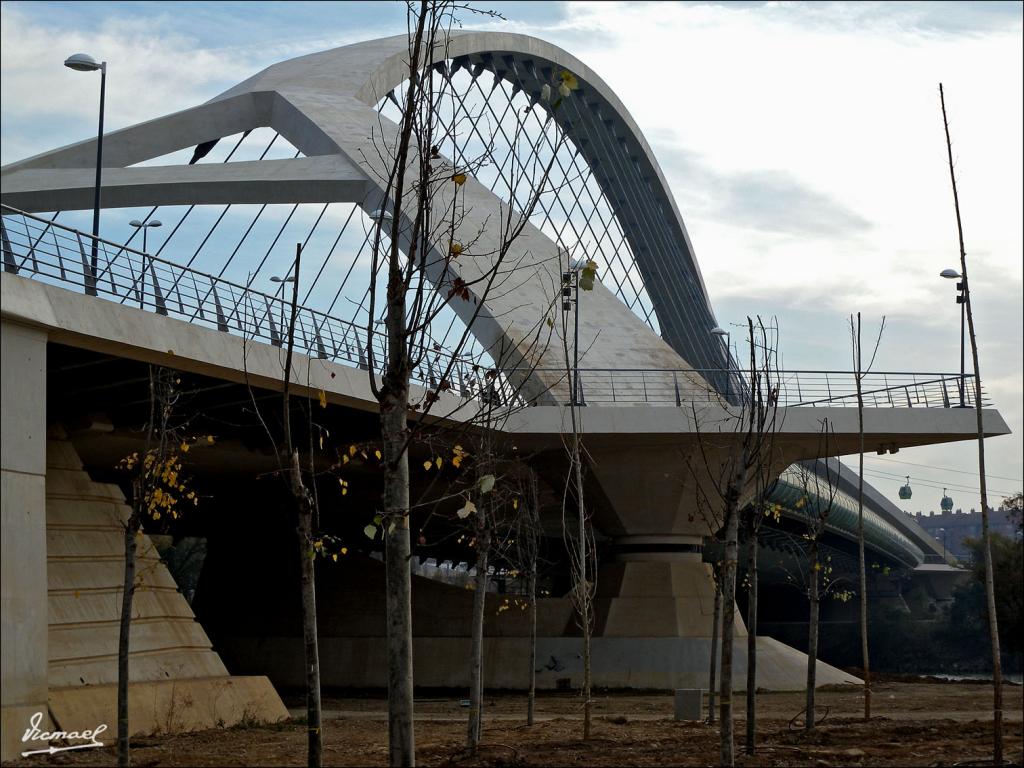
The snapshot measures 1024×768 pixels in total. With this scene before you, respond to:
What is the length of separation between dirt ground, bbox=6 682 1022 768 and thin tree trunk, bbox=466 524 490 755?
342 mm

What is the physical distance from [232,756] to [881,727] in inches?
433

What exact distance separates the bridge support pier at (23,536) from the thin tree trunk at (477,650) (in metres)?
5.49

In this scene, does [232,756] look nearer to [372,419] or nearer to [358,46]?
[372,419]

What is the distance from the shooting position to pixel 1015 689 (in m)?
42.1

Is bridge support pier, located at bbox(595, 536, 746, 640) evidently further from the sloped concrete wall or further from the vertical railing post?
the vertical railing post

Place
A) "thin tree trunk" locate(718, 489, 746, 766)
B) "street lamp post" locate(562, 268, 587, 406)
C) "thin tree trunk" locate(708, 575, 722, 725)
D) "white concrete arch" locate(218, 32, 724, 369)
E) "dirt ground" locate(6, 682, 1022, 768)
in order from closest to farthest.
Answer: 1. "thin tree trunk" locate(718, 489, 746, 766)
2. "street lamp post" locate(562, 268, 587, 406)
3. "dirt ground" locate(6, 682, 1022, 768)
4. "thin tree trunk" locate(708, 575, 722, 725)
5. "white concrete arch" locate(218, 32, 724, 369)

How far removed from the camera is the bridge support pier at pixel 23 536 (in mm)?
15609

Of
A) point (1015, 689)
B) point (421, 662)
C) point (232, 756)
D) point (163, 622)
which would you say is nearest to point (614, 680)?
point (421, 662)

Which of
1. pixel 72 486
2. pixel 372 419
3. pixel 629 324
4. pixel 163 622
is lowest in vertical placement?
pixel 163 622

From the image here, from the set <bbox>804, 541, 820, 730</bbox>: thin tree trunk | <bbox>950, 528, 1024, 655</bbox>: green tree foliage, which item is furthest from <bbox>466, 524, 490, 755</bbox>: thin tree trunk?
<bbox>950, 528, 1024, 655</bbox>: green tree foliage

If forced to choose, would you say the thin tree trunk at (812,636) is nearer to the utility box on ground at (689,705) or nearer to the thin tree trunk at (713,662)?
the thin tree trunk at (713,662)

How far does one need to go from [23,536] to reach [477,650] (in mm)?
6365

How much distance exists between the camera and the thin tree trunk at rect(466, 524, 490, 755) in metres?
16.3

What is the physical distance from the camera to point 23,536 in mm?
16438
